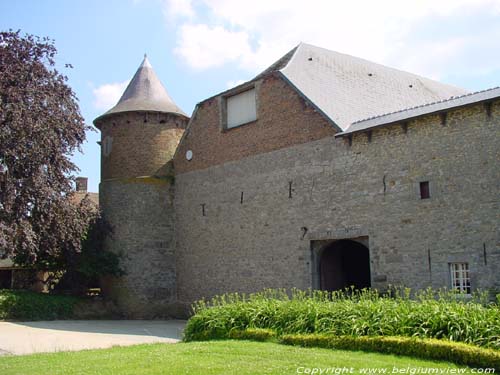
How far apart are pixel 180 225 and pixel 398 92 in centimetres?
1012

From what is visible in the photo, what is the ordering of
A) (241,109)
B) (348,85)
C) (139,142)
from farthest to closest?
(139,142), (241,109), (348,85)

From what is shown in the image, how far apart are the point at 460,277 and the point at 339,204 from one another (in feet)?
13.7

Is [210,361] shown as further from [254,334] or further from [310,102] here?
[310,102]

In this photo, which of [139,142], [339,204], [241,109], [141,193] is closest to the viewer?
[339,204]

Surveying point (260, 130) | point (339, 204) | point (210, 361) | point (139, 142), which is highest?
point (139, 142)

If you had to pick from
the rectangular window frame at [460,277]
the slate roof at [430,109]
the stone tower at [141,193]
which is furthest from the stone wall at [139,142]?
the rectangular window frame at [460,277]

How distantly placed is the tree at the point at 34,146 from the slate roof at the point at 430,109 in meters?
8.73

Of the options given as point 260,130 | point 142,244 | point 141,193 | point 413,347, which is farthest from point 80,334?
point 413,347

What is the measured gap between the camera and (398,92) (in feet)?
74.9

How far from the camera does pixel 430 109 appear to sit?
15.9m

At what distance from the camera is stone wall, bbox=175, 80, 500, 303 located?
14.6 m

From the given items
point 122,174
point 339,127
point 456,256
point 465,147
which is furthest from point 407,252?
point 122,174

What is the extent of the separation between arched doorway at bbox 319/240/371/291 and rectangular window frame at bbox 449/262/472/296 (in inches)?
165

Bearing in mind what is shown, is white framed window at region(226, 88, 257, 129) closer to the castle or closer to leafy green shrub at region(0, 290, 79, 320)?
the castle
